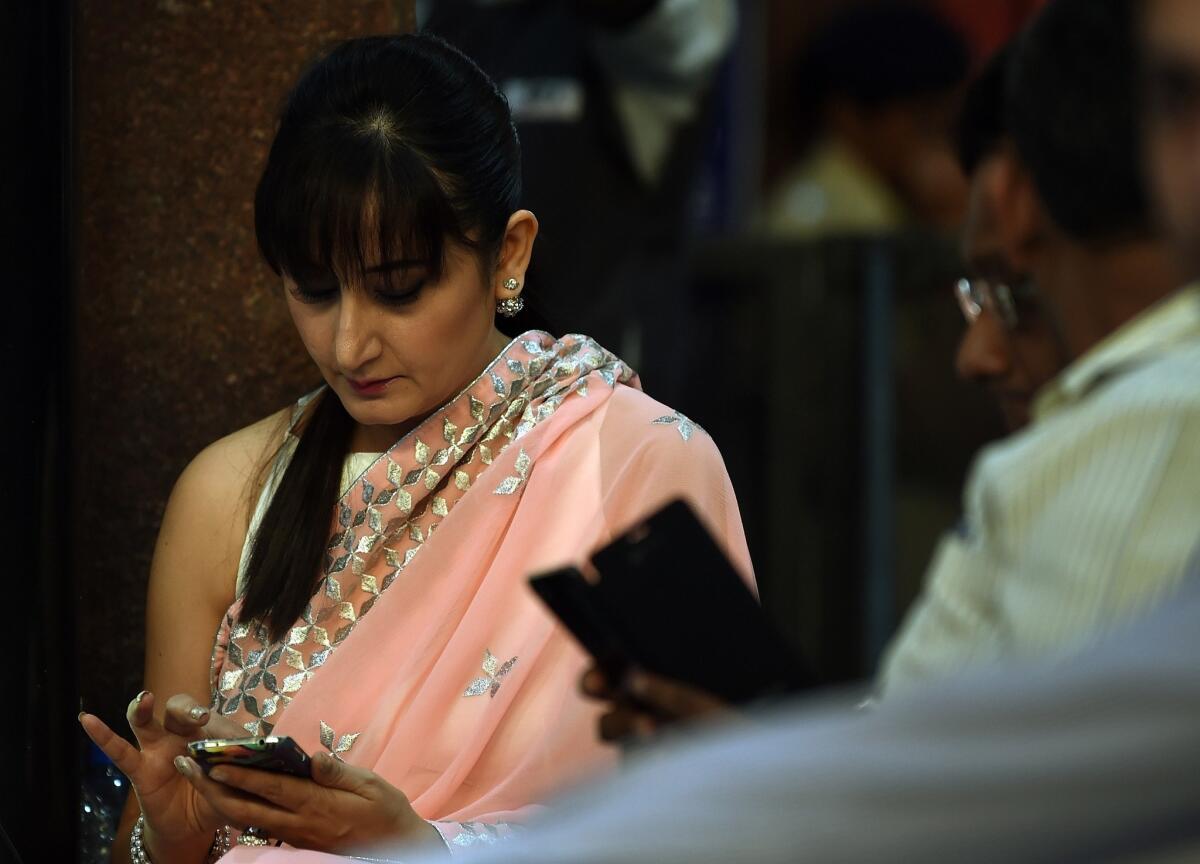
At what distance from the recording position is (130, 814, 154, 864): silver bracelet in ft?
9.82

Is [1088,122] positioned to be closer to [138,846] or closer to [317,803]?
[317,803]

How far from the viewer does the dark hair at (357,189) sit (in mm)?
2975

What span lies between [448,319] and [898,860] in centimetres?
174

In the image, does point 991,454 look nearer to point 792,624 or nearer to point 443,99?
point 443,99

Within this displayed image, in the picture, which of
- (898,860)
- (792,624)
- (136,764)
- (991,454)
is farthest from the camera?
(792,624)

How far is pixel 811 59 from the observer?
8.05 meters

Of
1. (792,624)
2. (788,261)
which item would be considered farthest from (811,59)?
(792,624)

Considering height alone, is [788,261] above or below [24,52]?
below

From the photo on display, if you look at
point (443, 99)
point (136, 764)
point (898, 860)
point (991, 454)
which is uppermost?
point (443, 99)

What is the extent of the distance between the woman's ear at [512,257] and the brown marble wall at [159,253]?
0.68 metres

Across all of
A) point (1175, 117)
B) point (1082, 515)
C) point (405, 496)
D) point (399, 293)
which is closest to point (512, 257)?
point (399, 293)

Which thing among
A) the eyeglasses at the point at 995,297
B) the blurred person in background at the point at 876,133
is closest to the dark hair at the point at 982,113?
the eyeglasses at the point at 995,297

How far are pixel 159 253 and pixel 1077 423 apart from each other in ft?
7.90

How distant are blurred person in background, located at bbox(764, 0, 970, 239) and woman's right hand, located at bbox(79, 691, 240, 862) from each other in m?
5.19
